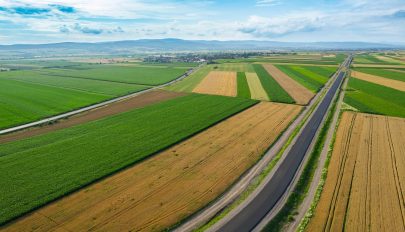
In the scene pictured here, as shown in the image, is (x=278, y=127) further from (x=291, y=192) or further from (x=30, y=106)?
(x=30, y=106)

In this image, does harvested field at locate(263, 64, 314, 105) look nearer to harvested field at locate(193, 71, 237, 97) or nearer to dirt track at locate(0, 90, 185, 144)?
harvested field at locate(193, 71, 237, 97)

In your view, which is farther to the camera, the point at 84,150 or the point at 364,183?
the point at 84,150

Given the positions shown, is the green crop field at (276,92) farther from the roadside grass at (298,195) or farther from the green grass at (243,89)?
the roadside grass at (298,195)

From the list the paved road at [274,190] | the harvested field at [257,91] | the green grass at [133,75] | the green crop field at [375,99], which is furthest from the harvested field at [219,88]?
the paved road at [274,190]

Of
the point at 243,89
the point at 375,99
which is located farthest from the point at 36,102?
the point at 375,99

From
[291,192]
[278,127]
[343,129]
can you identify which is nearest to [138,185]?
[291,192]

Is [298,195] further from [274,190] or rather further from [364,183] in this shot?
[364,183]

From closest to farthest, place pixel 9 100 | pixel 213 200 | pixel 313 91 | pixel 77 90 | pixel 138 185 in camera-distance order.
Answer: pixel 213 200 < pixel 138 185 < pixel 9 100 < pixel 313 91 < pixel 77 90
